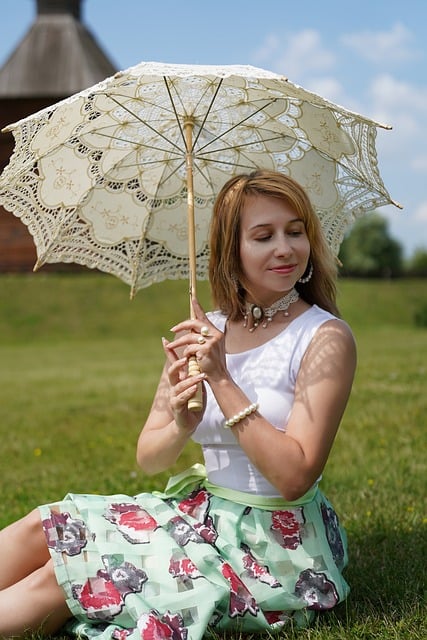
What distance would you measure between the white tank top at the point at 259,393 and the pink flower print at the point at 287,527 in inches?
3.0

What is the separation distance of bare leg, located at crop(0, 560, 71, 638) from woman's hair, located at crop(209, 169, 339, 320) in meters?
1.13

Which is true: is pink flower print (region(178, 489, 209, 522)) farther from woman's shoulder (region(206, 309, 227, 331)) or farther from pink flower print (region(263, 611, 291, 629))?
woman's shoulder (region(206, 309, 227, 331))

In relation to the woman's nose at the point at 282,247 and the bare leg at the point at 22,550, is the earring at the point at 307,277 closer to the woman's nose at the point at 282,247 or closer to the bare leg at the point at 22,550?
the woman's nose at the point at 282,247

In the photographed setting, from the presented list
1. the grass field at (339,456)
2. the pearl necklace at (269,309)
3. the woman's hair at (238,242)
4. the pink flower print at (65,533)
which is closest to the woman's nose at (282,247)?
the woman's hair at (238,242)

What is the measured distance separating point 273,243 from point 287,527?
3.10ft

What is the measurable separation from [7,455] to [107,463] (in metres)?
1.01

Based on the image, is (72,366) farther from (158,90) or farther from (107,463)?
(158,90)

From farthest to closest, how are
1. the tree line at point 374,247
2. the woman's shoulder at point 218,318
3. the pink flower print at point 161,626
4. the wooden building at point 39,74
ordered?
1. the tree line at point 374,247
2. the wooden building at point 39,74
3. the woman's shoulder at point 218,318
4. the pink flower print at point 161,626

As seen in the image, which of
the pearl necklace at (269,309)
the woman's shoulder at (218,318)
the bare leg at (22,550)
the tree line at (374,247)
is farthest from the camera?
the tree line at (374,247)

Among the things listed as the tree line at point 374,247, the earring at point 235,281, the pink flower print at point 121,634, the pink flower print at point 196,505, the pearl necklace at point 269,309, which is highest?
the tree line at point 374,247

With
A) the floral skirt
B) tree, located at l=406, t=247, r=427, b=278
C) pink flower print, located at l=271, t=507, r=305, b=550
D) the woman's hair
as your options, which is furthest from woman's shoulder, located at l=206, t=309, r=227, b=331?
tree, located at l=406, t=247, r=427, b=278

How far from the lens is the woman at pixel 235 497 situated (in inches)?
107

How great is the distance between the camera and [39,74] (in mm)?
32094

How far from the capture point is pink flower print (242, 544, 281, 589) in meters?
2.84
